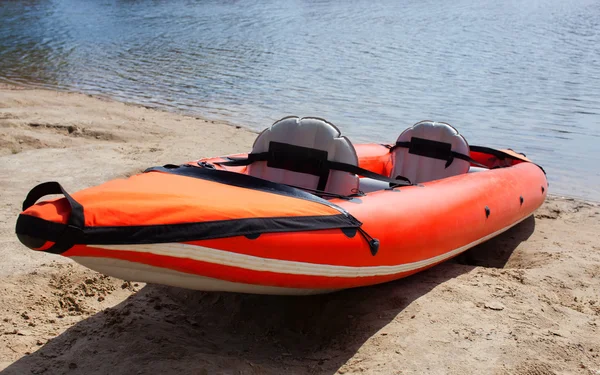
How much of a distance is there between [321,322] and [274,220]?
74 cm

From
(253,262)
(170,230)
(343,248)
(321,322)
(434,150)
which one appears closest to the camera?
(170,230)

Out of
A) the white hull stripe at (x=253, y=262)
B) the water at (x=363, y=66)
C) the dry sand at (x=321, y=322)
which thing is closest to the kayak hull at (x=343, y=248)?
the white hull stripe at (x=253, y=262)

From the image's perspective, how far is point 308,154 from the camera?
3.56 m

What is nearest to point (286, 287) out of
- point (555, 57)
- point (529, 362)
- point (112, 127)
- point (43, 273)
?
point (529, 362)

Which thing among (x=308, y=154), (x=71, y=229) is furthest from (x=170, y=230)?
(x=308, y=154)

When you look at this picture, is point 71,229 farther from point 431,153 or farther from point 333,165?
point 431,153

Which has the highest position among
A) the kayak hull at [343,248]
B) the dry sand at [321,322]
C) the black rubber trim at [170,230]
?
the black rubber trim at [170,230]

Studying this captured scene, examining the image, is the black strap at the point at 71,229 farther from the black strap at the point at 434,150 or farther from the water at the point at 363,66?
the water at the point at 363,66

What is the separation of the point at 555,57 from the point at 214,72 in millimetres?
6981

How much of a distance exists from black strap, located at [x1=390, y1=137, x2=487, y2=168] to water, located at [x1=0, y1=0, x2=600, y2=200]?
205 cm

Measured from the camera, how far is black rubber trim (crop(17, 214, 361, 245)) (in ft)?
7.06

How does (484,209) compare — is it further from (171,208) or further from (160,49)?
(160,49)

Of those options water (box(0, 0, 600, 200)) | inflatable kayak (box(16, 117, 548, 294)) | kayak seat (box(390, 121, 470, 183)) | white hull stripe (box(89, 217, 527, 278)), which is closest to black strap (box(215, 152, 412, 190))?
inflatable kayak (box(16, 117, 548, 294))

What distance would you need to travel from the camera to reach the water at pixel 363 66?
8.09 m
